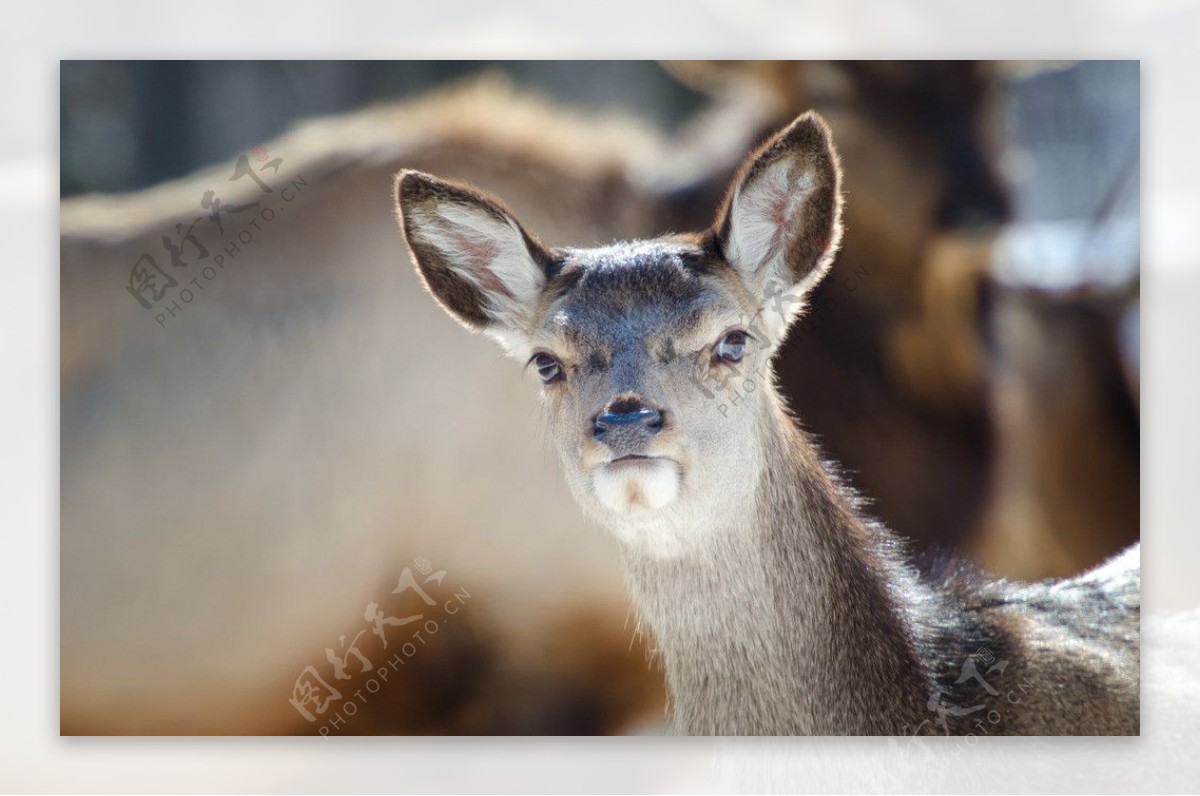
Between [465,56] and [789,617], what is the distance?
4.80 ft

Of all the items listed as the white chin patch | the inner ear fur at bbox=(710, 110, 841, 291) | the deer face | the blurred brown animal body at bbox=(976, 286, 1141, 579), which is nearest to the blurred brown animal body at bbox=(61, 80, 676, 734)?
the deer face

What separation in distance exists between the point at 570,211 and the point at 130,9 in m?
1.13

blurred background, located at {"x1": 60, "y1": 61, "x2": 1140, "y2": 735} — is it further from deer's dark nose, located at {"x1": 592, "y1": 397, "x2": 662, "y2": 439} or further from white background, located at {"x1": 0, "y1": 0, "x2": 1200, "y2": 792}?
deer's dark nose, located at {"x1": 592, "y1": 397, "x2": 662, "y2": 439}

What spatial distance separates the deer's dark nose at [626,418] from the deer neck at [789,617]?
Result: 0.82 feet

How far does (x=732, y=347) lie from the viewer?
2592mm

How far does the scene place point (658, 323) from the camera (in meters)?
2.54

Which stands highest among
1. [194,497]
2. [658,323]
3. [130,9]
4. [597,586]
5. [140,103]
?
[130,9]

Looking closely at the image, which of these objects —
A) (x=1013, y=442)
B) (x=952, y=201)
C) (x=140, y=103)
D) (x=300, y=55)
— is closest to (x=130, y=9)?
(x=140, y=103)

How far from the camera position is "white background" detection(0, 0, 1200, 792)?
2.84 m

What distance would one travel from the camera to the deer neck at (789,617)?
2.52m

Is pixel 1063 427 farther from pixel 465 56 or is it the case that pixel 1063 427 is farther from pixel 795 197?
pixel 465 56

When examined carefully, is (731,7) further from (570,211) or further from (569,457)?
(569,457)

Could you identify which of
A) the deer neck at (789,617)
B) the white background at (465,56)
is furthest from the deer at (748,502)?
the white background at (465,56)

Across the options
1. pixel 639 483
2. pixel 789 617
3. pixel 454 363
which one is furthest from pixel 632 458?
pixel 454 363
